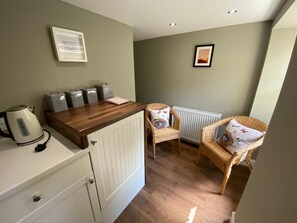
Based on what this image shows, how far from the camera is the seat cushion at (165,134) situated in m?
2.09

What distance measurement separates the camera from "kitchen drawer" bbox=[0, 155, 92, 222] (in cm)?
59

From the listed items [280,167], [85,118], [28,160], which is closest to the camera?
[280,167]

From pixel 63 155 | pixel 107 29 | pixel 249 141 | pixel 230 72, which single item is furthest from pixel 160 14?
pixel 249 141

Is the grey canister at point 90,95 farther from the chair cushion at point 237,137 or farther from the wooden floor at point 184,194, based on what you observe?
the chair cushion at point 237,137

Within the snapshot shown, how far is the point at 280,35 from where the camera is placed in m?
1.46

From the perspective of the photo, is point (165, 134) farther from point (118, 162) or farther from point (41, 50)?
point (41, 50)

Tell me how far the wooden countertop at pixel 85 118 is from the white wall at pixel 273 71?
159 centimetres

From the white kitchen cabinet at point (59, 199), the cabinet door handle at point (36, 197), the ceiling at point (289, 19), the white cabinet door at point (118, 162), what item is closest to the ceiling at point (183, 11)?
the ceiling at point (289, 19)

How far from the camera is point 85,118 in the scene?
0.99 meters

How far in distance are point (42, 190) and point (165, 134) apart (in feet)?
5.43

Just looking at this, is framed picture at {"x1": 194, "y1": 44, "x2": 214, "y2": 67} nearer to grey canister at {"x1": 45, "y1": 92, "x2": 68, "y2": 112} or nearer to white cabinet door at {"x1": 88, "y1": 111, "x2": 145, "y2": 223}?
white cabinet door at {"x1": 88, "y1": 111, "x2": 145, "y2": 223}

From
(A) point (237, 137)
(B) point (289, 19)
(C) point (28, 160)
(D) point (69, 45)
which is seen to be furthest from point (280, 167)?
(D) point (69, 45)

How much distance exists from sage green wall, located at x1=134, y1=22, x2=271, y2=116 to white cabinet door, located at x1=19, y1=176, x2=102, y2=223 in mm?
2057

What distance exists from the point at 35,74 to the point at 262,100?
2.52m
